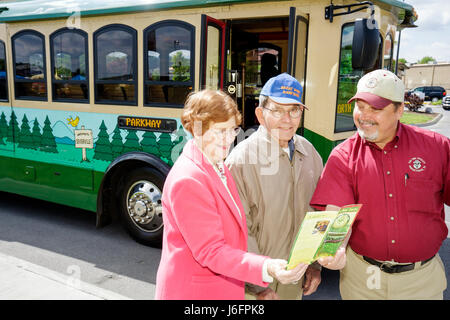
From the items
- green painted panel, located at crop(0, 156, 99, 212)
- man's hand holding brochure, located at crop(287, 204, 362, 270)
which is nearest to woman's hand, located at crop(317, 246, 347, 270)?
man's hand holding brochure, located at crop(287, 204, 362, 270)

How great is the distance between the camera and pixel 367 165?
2186mm

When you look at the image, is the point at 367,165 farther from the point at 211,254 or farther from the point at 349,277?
the point at 211,254

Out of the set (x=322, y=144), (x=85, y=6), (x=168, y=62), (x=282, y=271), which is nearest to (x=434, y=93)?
(x=322, y=144)

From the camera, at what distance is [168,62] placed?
4.52 m

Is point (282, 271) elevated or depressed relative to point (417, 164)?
depressed

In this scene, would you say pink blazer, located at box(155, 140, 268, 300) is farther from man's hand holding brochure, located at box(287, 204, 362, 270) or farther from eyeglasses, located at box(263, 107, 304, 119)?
eyeglasses, located at box(263, 107, 304, 119)

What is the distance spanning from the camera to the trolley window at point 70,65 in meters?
5.07

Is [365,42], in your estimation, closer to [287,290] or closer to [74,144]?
[287,290]

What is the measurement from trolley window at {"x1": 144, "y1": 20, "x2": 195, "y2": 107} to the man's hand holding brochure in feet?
9.70

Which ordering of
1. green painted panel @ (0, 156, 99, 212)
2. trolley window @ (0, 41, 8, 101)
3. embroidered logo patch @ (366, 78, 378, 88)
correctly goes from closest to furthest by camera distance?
embroidered logo patch @ (366, 78, 378, 88), green painted panel @ (0, 156, 99, 212), trolley window @ (0, 41, 8, 101)

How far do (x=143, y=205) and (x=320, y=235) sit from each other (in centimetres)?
357

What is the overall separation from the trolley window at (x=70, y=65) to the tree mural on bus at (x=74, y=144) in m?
A: 0.35

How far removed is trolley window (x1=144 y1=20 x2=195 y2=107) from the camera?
14.4 feet

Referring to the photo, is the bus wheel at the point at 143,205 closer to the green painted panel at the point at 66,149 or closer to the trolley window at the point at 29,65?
the green painted panel at the point at 66,149
